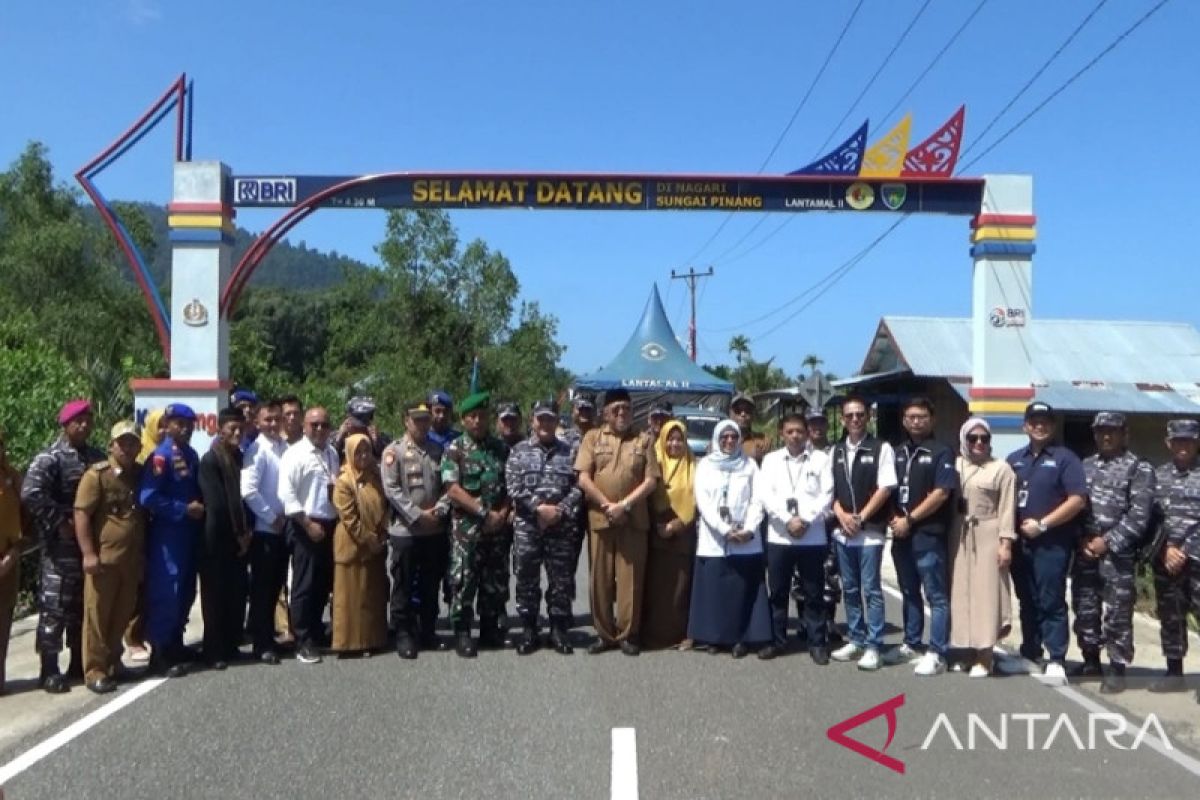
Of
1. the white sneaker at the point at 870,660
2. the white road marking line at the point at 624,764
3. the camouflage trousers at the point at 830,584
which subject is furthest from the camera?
the camouflage trousers at the point at 830,584

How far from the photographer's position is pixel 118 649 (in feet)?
24.2

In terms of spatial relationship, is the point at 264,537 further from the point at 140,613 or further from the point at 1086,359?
the point at 1086,359

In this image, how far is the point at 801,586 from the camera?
8242 millimetres

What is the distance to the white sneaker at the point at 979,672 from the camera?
24.6ft

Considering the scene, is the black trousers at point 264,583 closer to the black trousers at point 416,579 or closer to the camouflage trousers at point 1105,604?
the black trousers at point 416,579

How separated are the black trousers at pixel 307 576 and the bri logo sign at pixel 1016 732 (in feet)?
12.5

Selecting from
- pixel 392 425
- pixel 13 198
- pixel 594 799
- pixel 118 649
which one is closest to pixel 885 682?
pixel 594 799

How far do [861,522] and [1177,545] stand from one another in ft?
6.52

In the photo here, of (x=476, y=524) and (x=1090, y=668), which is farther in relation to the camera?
(x=476, y=524)

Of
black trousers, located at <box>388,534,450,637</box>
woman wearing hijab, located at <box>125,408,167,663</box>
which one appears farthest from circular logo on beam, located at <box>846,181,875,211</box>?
woman wearing hijab, located at <box>125,408,167,663</box>

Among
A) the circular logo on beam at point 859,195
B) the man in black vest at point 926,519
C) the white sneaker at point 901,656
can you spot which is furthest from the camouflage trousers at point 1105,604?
the circular logo on beam at point 859,195

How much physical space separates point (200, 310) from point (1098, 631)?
41.5ft

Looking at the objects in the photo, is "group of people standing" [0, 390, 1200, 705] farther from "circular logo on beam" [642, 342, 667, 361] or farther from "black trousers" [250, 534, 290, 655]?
"circular logo on beam" [642, 342, 667, 361]

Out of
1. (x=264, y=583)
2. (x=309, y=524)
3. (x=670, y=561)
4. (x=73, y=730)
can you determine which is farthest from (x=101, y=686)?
(x=670, y=561)
